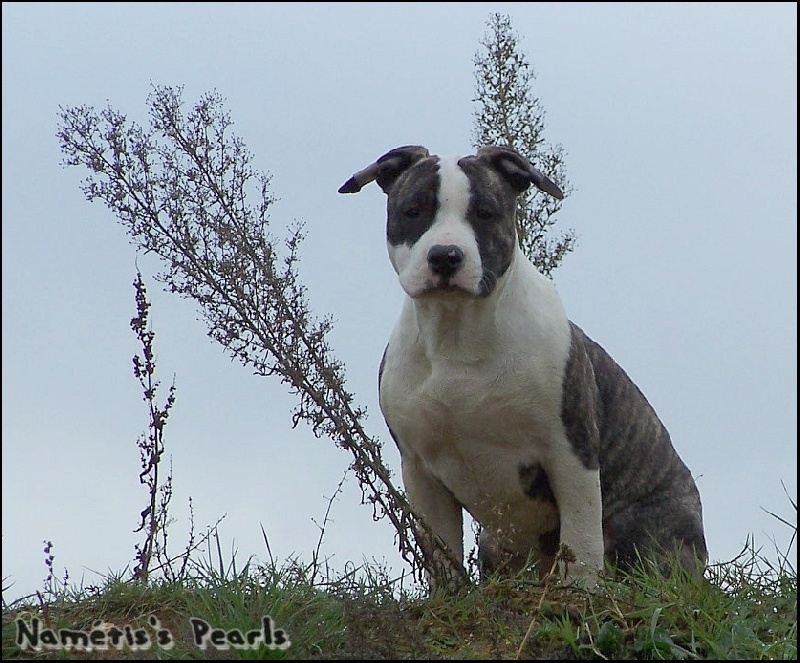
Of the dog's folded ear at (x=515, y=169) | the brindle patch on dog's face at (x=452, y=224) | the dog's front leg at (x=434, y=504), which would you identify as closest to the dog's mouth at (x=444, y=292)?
the brindle patch on dog's face at (x=452, y=224)

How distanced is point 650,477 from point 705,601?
1394 millimetres

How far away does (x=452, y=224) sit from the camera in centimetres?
474

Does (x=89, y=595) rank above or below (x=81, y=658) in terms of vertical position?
above

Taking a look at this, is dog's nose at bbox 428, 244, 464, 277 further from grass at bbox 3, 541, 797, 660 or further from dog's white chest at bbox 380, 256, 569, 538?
grass at bbox 3, 541, 797, 660

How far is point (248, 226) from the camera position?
5676 mm

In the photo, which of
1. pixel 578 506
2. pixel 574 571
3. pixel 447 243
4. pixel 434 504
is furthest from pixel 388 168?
pixel 574 571

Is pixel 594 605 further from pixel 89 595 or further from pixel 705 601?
pixel 89 595

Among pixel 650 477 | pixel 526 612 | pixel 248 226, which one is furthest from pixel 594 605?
pixel 248 226

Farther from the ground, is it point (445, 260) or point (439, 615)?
point (445, 260)

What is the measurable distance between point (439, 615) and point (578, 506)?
1044 millimetres

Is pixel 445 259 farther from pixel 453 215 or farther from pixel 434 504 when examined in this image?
pixel 434 504

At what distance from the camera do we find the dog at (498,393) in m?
4.82

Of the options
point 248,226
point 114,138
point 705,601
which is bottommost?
point 705,601

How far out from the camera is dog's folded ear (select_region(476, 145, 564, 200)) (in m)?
5.09
